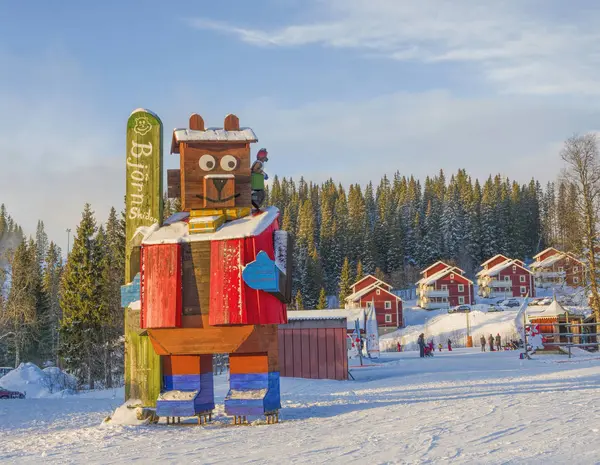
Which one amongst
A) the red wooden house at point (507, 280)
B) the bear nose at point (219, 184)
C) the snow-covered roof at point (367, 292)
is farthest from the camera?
the red wooden house at point (507, 280)

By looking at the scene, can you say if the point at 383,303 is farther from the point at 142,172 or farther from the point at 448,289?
the point at 142,172

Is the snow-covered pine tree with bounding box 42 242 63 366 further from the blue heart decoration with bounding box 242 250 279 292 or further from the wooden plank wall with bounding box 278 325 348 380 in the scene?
the blue heart decoration with bounding box 242 250 279 292

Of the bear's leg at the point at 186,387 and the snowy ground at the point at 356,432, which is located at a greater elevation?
the bear's leg at the point at 186,387

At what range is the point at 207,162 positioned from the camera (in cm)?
1131

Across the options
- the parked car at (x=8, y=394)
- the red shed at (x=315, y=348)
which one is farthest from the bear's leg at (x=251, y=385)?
the parked car at (x=8, y=394)

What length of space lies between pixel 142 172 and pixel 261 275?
118 inches

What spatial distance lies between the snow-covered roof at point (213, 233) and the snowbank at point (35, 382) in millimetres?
15421

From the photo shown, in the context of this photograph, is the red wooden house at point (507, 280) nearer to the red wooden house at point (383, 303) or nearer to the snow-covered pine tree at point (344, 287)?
the red wooden house at point (383, 303)

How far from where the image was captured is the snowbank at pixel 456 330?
172 ft

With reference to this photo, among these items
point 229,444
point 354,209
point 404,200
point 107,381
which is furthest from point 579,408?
point 404,200

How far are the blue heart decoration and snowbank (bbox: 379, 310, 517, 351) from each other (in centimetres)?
4215

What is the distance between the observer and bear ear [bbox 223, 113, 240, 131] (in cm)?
1154

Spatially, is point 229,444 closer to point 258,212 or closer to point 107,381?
point 258,212

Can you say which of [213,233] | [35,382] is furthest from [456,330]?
[213,233]
